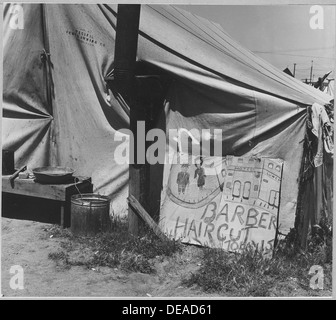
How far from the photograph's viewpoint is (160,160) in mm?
6141

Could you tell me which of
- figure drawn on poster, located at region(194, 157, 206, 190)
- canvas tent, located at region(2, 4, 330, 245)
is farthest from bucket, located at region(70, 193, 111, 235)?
figure drawn on poster, located at region(194, 157, 206, 190)

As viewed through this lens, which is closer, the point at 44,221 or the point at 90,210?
the point at 90,210

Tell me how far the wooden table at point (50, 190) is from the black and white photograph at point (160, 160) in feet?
0.07

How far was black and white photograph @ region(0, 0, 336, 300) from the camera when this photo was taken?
4945 mm

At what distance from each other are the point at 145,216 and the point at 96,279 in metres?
1.07

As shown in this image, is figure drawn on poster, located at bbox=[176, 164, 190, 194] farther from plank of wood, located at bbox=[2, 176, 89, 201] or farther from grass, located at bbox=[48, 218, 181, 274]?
plank of wood, located at bbox=[2, 176, 89, 201]

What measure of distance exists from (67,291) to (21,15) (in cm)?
381

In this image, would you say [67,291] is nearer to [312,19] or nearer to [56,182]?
[56,182]

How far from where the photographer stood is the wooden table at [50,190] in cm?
602

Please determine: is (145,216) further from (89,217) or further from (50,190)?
(50,190)

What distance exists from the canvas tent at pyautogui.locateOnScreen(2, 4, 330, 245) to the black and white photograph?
2 cm
